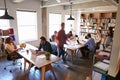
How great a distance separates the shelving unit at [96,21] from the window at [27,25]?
3873 millimetres

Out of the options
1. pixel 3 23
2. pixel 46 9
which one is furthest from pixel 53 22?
pixel 3 23

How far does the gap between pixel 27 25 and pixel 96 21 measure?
478 cm

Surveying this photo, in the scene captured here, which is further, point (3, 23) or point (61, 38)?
point (3, 23)

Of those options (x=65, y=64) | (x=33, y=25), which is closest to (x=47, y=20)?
(x=33, y=25)

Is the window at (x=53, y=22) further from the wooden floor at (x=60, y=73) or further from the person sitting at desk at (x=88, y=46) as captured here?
the wooden floor at (x=60, y=73)

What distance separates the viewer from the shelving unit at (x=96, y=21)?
267 inches

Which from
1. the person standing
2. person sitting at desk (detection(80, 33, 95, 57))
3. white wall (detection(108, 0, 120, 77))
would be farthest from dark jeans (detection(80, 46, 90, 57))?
white wall (detection(108, 0, 120, 77))

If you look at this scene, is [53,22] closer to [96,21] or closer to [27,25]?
[27,25]

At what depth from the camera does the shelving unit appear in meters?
6.78

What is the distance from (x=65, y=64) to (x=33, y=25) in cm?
316

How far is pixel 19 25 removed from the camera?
5.36 metres

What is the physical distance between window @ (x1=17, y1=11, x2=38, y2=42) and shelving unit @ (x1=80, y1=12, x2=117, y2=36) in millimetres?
3873

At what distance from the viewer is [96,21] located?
748 centimetres

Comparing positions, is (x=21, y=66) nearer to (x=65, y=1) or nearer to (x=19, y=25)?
(x=19, y=25)
